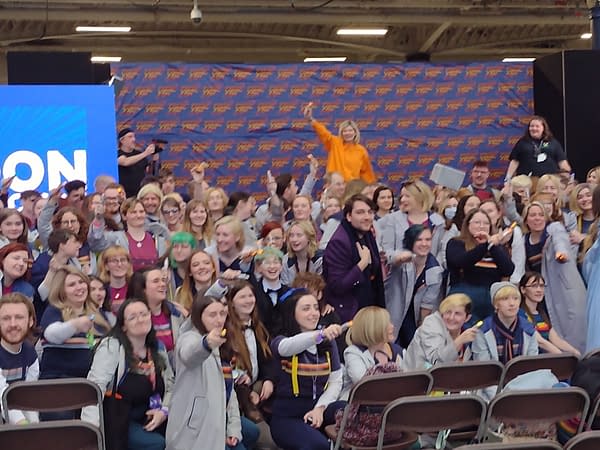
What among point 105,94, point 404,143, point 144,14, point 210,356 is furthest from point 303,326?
point 144,14

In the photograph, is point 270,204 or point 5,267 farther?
point 270,204

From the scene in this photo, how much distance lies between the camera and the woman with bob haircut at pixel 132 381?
16.0 ft

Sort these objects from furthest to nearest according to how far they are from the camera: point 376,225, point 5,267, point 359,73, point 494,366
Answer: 1. point 359,73
2. point 376,225
3. point 5,267
4. point 494,366

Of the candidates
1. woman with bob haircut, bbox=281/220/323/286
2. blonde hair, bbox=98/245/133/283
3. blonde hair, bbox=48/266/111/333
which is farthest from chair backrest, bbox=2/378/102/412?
woman with bob haircut, bbox=281/220/323/286

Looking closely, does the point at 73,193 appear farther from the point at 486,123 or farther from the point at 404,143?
the point at 486,123

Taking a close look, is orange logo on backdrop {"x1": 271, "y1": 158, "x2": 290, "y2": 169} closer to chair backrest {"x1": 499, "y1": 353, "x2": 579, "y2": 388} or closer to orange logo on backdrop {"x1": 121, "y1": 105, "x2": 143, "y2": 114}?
orange logo on backdrop {"x1": 121, "y1": 105, "x2": 143, "y2": 114}

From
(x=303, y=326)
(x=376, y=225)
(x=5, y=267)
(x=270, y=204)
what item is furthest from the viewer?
(x=270, y=204)

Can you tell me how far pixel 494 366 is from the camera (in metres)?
4.79

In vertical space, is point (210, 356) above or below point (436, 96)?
below

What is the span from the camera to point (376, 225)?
7.38m

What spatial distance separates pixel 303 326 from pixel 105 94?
5.37 metres


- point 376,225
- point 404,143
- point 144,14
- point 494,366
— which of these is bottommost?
point 494,366

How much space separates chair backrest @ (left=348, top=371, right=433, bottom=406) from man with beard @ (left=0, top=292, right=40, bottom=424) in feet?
5.56

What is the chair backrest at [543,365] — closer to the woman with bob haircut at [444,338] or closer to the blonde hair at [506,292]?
the woman with bob haircut at [444,338]
